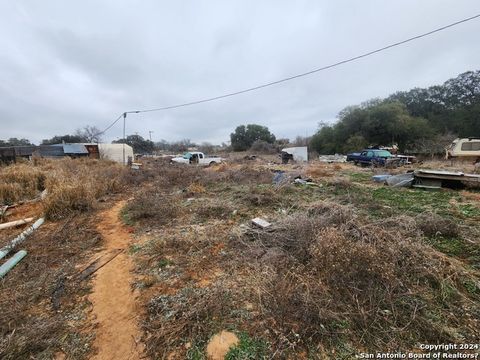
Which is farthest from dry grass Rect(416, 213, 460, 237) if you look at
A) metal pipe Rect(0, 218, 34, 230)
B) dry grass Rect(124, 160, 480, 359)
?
metal pipe Rect(0, 218, 34, 230)

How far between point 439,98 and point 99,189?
4461 cm

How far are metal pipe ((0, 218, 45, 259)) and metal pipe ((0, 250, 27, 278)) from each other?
11.0 inches

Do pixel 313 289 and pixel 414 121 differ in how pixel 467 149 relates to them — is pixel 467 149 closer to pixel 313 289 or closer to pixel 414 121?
pixel 414 121

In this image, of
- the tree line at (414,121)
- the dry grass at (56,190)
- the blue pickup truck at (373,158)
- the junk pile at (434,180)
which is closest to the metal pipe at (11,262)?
the dry grass at (56,190)

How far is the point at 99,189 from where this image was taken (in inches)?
352

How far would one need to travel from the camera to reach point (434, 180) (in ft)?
28.6

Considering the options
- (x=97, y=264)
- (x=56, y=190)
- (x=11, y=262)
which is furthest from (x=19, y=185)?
(x=97, y=264)

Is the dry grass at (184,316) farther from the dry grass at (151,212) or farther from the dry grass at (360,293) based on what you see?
the dry grass at (151,212)

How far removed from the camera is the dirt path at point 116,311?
7.28 feet

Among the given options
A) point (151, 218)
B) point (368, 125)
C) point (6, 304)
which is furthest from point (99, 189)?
point (368, 125)

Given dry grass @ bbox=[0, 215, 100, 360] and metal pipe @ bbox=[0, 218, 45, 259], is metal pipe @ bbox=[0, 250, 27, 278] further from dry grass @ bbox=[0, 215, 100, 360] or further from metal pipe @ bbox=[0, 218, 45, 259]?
metal pipe @ bbox=[0, 218, 45, 259]

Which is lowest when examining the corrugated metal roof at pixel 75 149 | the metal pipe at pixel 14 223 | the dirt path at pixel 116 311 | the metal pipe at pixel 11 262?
the dirt path at pixel 116 311

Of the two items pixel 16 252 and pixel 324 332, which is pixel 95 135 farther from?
pixel 324 332

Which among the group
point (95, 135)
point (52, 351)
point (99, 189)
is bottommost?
point (52, 351)
